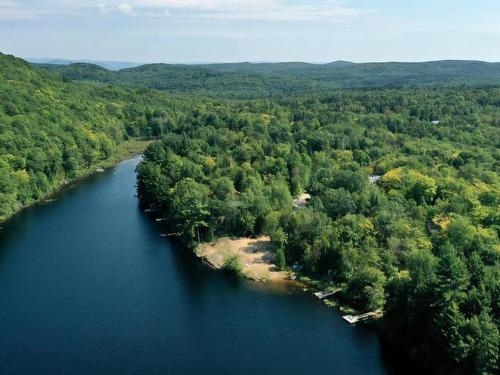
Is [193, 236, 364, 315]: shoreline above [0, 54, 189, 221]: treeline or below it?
below

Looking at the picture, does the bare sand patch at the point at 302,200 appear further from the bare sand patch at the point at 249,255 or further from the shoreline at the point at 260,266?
the shoreline at the point at 260,266

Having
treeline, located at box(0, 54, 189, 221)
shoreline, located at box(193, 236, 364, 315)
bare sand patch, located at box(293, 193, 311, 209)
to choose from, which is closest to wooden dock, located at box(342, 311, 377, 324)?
shoreline, located at box(193, 236, 364, 315)

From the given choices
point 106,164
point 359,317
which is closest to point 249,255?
point 359,317

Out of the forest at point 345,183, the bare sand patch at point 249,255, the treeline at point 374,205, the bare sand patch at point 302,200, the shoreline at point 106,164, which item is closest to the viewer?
the treeline at point 374,205

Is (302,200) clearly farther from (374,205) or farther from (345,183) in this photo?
(374,205)

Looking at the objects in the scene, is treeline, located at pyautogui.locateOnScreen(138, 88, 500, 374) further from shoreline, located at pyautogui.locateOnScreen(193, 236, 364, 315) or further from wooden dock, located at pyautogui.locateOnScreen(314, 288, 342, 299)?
shoreline, located at pyautogui.locateOnScreen(193, 236, 364, 315)

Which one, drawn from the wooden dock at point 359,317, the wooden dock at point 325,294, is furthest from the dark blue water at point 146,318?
the wooden dock at point 325,294

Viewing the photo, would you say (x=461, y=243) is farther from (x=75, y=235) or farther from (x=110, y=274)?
(x=75, y=235)
